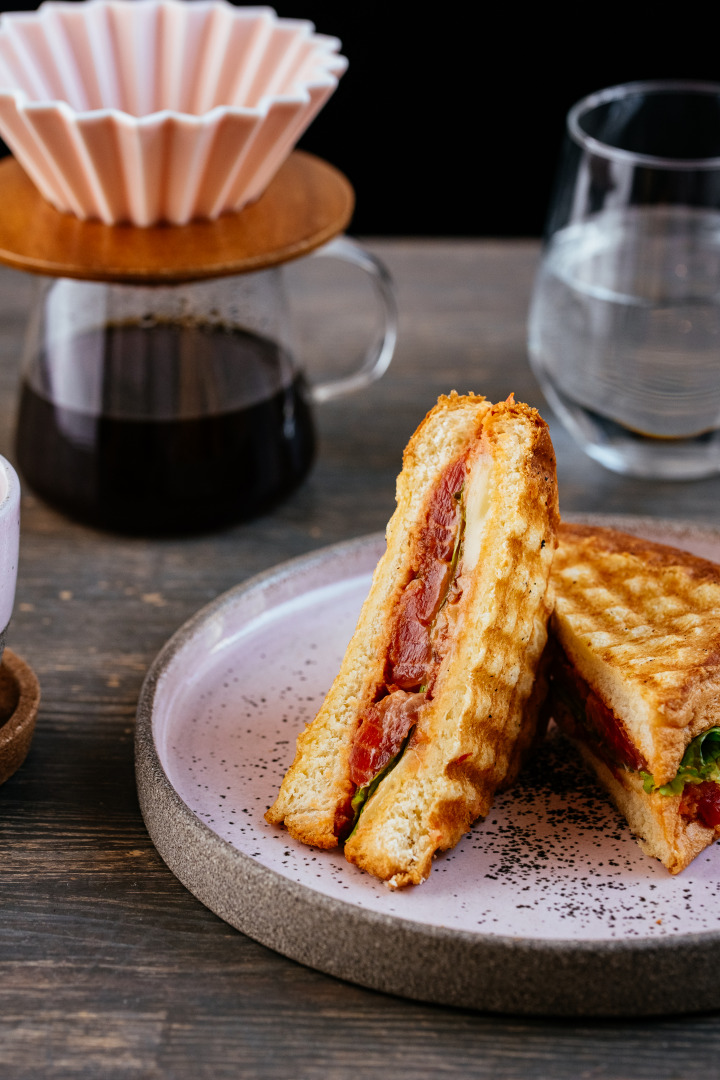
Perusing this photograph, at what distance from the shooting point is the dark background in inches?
202

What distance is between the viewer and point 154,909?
160cm

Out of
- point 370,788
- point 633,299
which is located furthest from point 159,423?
point 633,299

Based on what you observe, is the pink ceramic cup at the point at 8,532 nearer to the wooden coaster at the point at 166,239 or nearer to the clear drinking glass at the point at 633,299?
the wooden coaster at the point at 166,239

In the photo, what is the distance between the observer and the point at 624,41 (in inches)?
204

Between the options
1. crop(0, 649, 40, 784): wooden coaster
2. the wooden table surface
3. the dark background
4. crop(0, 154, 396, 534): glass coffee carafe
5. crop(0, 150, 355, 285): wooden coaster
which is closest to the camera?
the wooden table surface

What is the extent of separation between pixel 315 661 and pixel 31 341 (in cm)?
101

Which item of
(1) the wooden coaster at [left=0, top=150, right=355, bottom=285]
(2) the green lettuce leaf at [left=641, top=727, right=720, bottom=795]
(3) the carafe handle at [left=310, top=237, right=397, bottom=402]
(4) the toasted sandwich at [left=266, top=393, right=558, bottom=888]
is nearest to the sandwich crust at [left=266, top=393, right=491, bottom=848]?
(4) the toasted sandwich at [left=266, top=393, right=558, bottom=888]

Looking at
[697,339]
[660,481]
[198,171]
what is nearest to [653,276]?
[697,339]

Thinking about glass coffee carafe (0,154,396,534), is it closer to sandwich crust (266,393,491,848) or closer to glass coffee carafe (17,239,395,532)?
glass coffee carafe (17,239,395,532)

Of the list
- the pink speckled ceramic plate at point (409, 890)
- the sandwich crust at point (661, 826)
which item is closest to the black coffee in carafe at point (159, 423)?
the pink speckled ceramic plate at point (409, 890)

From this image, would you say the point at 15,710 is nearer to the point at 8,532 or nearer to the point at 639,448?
the point at 8,532

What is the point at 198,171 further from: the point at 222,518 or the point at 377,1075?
the point at 377,1075

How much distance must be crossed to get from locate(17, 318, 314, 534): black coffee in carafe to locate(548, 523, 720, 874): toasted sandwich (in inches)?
31.1

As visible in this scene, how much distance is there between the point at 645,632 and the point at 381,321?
1.26 metres
